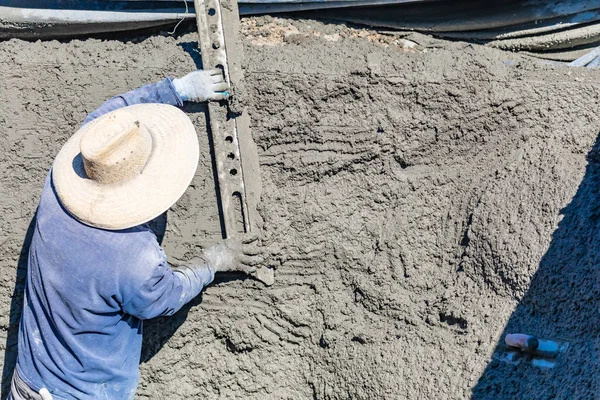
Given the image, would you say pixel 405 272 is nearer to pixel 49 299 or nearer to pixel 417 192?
pixel 417 192

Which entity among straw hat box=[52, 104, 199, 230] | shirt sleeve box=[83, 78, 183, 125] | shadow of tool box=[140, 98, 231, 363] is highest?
shirt sleeve box=[83, 78, 183, 125]

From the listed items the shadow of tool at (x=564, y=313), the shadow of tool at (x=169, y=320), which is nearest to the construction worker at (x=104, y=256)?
the shadow of tool at (x=169, y=320)

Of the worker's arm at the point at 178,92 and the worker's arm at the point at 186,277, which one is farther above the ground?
the worker's arm at the point at 178,92

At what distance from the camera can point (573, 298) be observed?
8.75 ft

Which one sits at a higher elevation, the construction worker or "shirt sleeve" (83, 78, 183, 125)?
"shirt sleeve" (83, 78, 183, 125)

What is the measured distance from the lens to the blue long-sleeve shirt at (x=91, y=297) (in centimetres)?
237

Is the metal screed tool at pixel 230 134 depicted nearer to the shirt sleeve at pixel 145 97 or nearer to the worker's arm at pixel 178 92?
the worker's arm at pixel 178 92

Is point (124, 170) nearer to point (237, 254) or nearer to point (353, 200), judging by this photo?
point (237, 254)

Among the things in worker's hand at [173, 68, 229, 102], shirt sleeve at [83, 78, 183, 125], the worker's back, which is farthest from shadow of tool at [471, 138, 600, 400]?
shirt sleeve at [83, 78, 183, 125]

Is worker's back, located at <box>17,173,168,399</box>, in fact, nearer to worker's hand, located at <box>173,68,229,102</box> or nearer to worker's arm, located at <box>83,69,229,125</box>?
worker's arm, located at <box>83,69,229,125</box>

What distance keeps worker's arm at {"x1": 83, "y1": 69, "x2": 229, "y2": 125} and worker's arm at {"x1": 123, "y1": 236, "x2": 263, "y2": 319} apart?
2.00ft

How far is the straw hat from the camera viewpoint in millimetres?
2250

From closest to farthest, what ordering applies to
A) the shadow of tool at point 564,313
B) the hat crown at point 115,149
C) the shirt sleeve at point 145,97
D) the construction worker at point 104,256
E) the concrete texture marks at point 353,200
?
the hat crown at point 115,149 < the construction worker at point 104,256 < the shadow of tool at point 564,313 < the shirt sleeve at point 145,97 < the concrete texture marks at point 353,200

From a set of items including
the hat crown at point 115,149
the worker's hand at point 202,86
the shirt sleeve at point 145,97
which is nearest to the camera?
the hat crown at point 115,149
